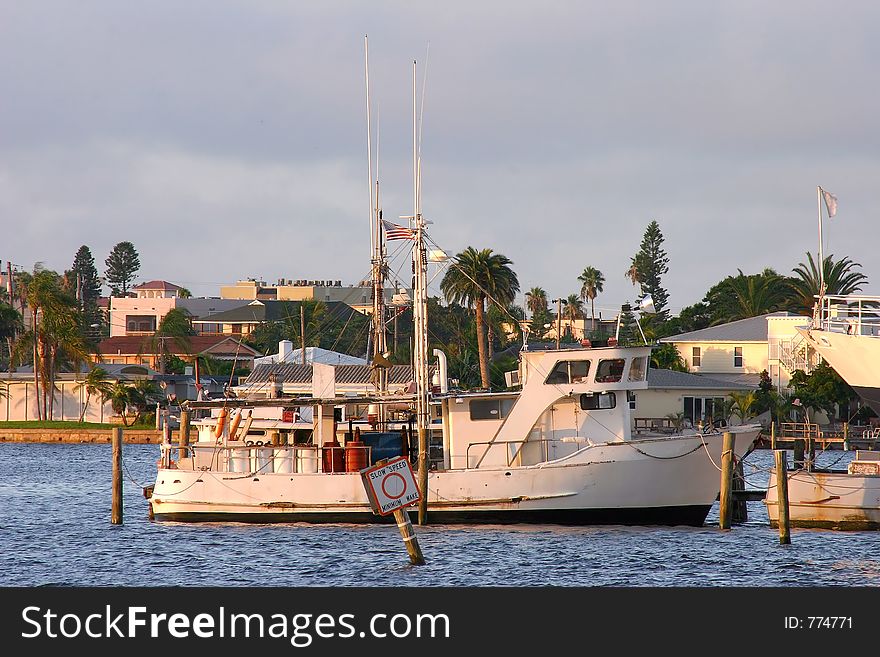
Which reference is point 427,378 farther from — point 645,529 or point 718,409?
point 718,409

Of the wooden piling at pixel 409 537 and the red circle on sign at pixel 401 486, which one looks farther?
the wooden piling at pixel 409 537

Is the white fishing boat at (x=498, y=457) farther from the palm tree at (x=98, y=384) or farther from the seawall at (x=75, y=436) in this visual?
the palm tree at (x=98, y=384)

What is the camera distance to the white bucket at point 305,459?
3775cm

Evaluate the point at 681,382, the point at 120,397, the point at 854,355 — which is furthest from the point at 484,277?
the point at 854,355

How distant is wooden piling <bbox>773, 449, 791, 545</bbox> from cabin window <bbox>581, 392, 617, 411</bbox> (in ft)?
16.8

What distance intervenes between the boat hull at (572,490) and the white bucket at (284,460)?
0.40m

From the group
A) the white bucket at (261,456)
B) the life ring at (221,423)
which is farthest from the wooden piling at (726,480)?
the life ring at (221,423)

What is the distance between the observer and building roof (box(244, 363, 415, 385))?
55.8 meters

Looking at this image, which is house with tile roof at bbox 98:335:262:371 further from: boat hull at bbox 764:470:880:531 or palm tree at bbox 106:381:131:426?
boat hull at bbox 764:470:880:531

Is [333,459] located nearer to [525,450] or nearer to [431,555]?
[525,450]

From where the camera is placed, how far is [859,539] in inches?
1336

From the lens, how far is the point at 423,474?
116 ft

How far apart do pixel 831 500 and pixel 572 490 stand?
21.5 ft
